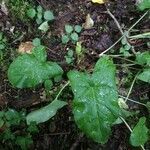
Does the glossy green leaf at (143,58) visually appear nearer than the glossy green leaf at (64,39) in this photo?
Yes

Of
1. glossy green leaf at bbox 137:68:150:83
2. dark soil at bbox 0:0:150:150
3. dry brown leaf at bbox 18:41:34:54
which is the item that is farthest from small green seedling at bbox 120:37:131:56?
dry brown leaf at bbox 18:41:34:54

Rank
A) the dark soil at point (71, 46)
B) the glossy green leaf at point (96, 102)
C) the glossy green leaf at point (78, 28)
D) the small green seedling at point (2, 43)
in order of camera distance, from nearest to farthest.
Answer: the glossy green leaf at point (96, 102), the dark soil at point (71, 46), the small green seedling at point (2, 43), the glossy green leaf at point (78, 28)

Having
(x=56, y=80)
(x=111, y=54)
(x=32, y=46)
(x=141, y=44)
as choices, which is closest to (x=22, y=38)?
(x=32, y=46)

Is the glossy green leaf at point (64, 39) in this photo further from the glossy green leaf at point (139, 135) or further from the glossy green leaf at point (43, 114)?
the glossy green leaf at point (139, 135)

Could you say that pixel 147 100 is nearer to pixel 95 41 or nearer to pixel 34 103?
pixel 95 41

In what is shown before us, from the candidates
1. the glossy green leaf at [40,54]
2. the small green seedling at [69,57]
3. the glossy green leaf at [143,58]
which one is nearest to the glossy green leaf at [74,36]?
the small green seedling at [69,57]
